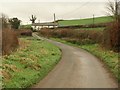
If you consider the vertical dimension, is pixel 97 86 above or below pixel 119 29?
below

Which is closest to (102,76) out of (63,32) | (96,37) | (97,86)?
(97,86)

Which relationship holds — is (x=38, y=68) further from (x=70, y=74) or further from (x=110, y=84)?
(x=110, y=84)

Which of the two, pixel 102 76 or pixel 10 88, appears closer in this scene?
pixel 10 88

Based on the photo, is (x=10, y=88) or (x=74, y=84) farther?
(x=74, y=84)

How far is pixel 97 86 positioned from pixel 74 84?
1285 mm

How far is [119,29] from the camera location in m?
35.9

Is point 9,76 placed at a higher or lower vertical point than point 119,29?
lower

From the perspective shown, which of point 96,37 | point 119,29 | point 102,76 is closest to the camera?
point 102,76

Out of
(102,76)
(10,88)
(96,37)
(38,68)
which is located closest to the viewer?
(10,88)

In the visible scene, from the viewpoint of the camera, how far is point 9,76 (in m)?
16.6

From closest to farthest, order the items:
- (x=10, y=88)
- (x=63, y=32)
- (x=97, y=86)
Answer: (x=10, y=88) → (x=97, y=86) → (x=63, y=32)

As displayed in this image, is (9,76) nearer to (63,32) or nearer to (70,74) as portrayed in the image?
(70,74)

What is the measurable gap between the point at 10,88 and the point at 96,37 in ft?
126

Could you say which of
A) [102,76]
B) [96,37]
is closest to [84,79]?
[102,76]
